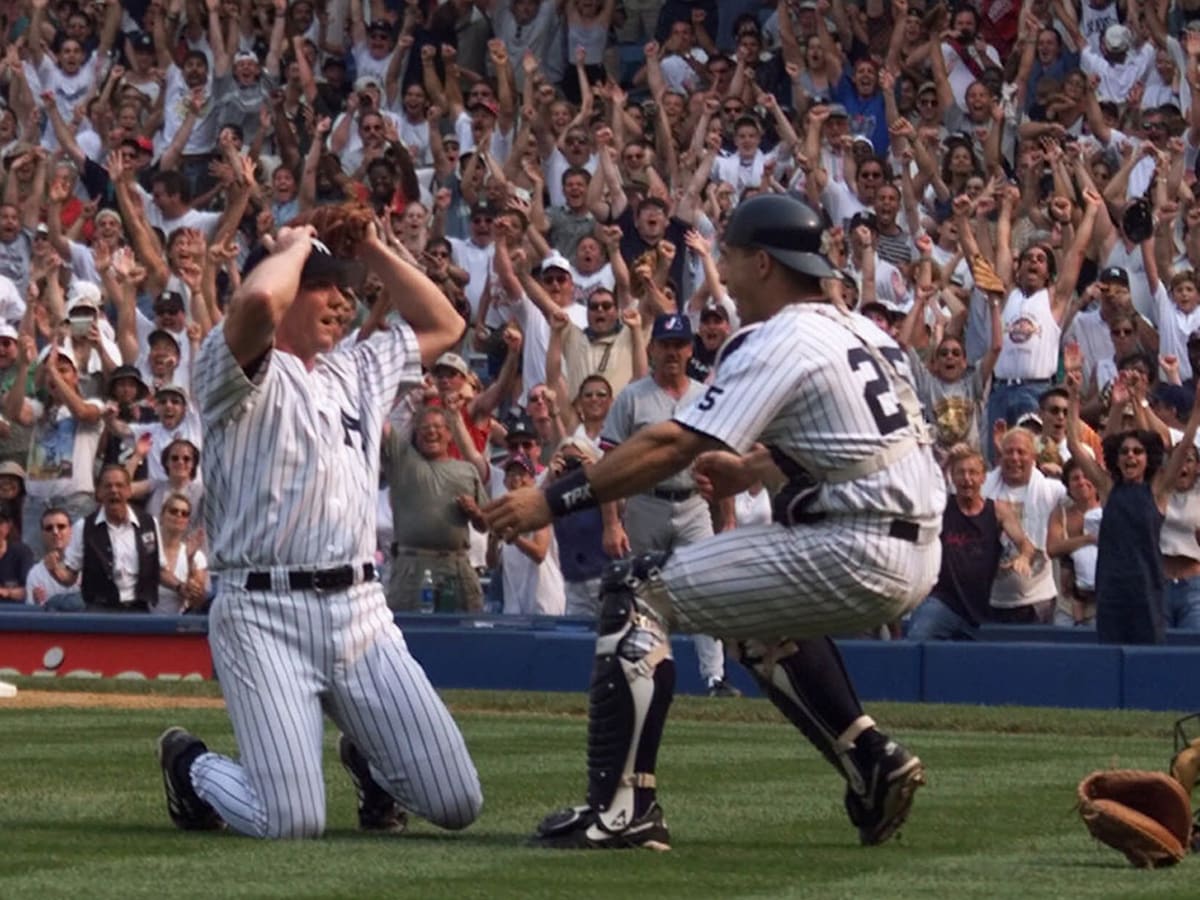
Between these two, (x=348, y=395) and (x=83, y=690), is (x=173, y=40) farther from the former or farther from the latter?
(x=348, y=395)

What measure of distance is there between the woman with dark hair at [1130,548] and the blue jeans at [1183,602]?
3.10 feet

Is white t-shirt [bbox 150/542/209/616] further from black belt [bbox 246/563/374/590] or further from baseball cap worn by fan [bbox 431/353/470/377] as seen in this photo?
black belt [bbox 246/563/374/590]

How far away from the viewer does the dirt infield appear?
13875 millimetres

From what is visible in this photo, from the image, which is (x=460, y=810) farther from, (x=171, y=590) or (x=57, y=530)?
(x=57, y=530)

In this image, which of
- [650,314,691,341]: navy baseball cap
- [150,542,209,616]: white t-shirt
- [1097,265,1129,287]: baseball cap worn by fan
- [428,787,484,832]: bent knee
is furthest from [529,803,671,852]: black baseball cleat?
[1097,265,1129,287]: baseball cap worn by fan

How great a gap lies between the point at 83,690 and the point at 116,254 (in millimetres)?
4934

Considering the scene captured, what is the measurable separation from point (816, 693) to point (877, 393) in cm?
95

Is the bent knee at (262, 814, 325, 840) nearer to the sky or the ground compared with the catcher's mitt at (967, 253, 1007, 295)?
nearer to the ground

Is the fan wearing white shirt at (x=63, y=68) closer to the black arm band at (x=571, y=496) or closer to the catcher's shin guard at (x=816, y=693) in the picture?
the catcher's shin guard at (x=816, y=693)

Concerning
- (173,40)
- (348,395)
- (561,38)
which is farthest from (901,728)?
(173,40)

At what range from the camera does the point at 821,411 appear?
23.9ft

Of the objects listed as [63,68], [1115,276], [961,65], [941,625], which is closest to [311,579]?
[941,625]

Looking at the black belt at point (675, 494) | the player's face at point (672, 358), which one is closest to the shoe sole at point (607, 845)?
the black belt at point (675, 494)

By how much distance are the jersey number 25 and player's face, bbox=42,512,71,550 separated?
37.0 ft
